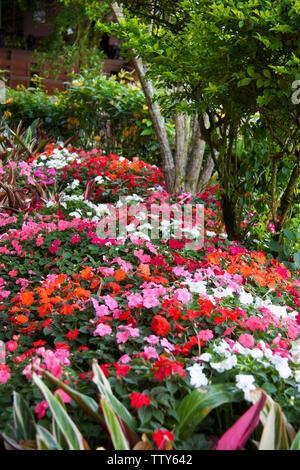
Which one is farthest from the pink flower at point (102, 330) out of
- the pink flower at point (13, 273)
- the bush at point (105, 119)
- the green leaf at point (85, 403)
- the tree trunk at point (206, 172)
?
the bush at point (105, 119)

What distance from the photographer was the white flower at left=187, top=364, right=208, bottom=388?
4.37 feet

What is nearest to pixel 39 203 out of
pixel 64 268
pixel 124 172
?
pixel 124 172

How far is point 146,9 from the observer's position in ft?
11.1

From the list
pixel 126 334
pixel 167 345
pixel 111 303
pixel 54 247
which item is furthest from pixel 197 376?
pixel 54 247

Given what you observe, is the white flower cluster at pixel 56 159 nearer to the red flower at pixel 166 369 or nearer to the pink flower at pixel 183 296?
the pink flower at pixel 183 296

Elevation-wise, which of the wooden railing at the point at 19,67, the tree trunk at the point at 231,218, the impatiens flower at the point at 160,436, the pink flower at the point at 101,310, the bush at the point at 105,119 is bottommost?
the impatiens flower at the point at 160,436

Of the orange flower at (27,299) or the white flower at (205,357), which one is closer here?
the white flower at (205,357)

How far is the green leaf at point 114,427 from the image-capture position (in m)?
1.12

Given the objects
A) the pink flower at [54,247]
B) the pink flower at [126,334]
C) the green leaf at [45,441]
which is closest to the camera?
the green leaf at [45,441]

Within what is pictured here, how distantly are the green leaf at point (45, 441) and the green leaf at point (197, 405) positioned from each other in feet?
1.03

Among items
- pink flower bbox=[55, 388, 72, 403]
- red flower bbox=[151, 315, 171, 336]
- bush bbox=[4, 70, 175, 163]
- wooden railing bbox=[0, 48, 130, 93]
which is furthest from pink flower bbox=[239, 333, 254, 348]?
wooden railing bbox=[0, 48, 130, 93]

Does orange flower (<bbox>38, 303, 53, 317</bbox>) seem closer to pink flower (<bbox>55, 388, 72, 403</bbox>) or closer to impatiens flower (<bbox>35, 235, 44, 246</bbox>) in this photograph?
pink flower (<bbox>55, 388, 72, 403</bbox>)

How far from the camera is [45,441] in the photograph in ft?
3.60

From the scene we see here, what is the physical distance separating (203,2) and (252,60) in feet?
1.33
